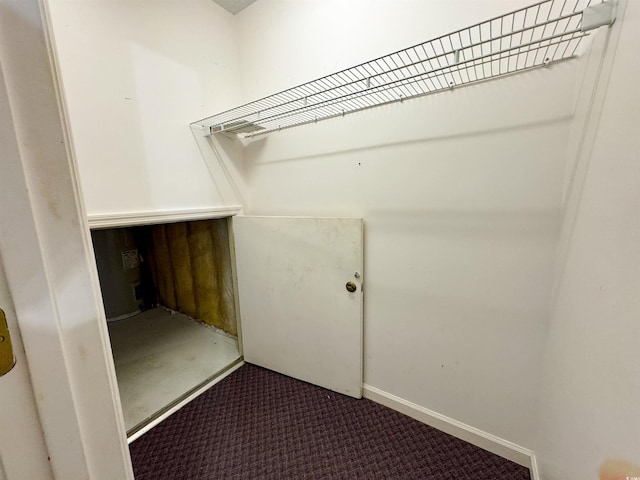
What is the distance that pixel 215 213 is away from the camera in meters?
1.76

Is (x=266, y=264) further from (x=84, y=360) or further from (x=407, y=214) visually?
(x=84, y=360)

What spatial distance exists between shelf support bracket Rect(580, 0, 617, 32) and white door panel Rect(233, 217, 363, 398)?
1.05 metres

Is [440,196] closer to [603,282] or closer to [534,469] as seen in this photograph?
[603,282]

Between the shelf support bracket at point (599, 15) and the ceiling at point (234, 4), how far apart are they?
1806 mm

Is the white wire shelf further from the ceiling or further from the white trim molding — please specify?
the ceiling

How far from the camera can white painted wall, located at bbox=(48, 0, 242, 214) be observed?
113 centimetres

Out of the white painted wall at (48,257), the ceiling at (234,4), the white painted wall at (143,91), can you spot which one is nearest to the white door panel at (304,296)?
the white painted wall at (143,91)

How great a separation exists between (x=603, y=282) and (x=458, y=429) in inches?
46.0

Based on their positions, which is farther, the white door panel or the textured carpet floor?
the white door panel

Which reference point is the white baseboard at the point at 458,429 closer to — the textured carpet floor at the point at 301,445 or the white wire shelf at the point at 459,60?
the textured carpet floor at the point at 301,445

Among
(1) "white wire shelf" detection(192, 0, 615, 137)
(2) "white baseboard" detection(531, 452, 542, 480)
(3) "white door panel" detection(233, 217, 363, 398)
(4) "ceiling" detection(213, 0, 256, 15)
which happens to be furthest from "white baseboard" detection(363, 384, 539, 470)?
(4) "ceiling" detection(213, 0, 256, 15)

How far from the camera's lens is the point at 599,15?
702 mm

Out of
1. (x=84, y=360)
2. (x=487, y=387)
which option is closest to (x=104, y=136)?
(x=84, y=360)

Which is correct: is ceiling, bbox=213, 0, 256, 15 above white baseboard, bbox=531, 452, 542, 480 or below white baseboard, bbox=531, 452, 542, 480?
above
